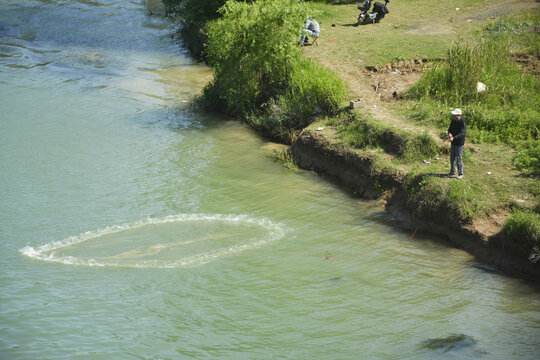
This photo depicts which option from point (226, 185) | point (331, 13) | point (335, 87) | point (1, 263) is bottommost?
point (1, 263)

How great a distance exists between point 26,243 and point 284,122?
885cm

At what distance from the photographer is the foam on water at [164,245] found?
34.3 ft

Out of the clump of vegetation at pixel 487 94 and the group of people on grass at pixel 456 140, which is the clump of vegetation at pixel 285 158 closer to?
the clump of vegetation at pixel 487 94

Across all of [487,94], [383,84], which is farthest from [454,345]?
[383,84]

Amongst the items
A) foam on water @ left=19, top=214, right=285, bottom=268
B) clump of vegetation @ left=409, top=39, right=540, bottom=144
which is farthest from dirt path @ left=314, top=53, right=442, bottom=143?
A: foam on water @ left=19, top=214, right=285, bottom=268

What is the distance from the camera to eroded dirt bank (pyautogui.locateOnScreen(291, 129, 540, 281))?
10172 millimetres

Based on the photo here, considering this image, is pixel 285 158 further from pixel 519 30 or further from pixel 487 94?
pixel 519 30

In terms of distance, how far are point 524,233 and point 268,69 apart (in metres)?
10.8

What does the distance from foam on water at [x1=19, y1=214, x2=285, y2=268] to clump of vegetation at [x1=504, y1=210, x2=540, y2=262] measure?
4.64 metres

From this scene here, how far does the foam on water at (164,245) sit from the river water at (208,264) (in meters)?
0.04

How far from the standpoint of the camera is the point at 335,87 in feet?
53.1

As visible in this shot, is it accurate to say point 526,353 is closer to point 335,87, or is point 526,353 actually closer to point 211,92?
point 335,87

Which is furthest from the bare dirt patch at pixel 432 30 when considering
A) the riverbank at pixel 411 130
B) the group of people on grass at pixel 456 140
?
the group of people on grass at pixel 456 140

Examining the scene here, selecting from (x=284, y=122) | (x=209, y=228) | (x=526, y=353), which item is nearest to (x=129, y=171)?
(x=209, y=228)
